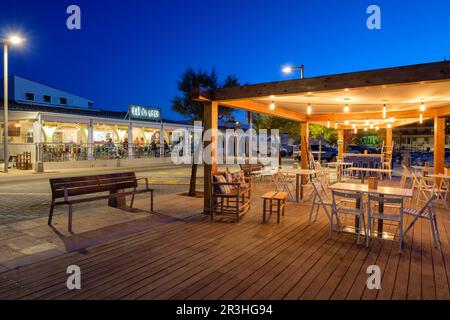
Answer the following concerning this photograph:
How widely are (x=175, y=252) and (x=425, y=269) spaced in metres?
3.01

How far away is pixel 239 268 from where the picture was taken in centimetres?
348

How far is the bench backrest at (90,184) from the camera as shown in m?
5.08

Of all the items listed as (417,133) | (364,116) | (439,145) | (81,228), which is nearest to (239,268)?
(81,228)

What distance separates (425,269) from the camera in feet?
11.5

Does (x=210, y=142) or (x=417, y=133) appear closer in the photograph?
(x=210, y=142)

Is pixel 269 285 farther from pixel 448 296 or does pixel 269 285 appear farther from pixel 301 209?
pixel 301 209

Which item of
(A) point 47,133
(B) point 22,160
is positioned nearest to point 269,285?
(B) point 22,160

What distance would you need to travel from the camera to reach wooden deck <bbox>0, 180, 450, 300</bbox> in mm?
2914

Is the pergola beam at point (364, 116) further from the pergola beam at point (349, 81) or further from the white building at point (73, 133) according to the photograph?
the white building at point (73, 133)

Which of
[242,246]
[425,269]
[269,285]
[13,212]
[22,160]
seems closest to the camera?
[269,285]

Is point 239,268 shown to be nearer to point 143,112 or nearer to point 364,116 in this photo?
point 364,116

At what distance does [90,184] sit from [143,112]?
61.8 ft

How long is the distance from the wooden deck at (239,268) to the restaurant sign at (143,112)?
1914 centimetres

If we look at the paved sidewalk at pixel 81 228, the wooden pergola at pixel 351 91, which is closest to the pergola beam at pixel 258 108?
the wooden pergola at pixel 351 91
